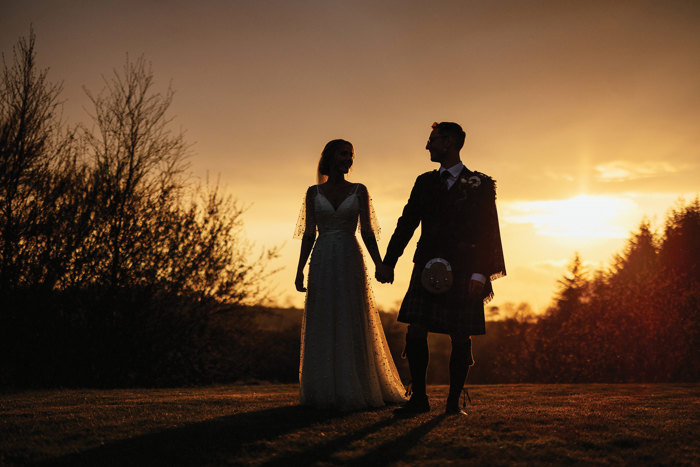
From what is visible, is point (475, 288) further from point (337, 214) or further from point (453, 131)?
point (337, 214)

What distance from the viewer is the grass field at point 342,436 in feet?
14.2

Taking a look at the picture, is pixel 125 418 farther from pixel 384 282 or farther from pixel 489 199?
pixel 489 199

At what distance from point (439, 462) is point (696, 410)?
382 cm

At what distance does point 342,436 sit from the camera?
486 cm

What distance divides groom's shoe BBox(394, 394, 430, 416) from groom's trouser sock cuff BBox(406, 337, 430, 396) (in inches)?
1.9

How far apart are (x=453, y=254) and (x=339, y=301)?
1327mm

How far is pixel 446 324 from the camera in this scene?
18.6 ft

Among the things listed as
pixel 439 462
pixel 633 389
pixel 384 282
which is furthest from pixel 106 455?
pixel 633 389

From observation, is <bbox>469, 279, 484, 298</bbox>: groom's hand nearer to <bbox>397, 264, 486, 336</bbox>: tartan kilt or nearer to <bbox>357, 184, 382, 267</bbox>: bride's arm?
<bbox>397, 264, 486, 336</bbox>: tartan kilt

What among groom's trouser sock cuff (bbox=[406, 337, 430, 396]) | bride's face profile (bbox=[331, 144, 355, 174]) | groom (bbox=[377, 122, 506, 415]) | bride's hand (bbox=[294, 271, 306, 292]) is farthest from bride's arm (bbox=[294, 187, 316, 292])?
groom's trouser sock cuff (bbox=[406, 337, 430, 396])

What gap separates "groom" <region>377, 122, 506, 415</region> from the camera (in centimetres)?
565

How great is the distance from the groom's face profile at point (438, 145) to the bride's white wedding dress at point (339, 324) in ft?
3.19

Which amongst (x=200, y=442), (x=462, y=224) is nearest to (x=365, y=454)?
(x=200, y=442)

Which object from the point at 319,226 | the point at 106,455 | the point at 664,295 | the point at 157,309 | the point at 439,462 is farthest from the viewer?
the point at 664,295
